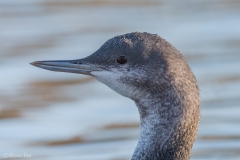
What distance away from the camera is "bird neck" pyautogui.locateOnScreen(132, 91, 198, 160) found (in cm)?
848

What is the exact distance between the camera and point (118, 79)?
8.66m

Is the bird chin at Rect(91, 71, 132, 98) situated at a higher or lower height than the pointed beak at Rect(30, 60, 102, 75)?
lower

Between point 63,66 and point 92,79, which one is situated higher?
point 92,79

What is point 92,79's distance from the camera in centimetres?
1380

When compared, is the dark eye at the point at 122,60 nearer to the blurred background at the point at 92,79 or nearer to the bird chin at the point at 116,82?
the bird chin at the point at 116,82

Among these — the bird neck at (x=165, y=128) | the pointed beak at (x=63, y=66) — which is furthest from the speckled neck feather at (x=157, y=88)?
the pointed beak at (x=63, y=66)

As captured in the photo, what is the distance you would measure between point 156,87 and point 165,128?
373mm

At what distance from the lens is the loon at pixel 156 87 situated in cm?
846

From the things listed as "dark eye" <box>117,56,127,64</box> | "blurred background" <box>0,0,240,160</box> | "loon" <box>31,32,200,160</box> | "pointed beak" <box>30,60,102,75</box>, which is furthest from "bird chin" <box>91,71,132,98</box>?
"blurred background" <box>0,0,240,160</box>

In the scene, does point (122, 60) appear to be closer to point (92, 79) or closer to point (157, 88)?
point (157, 88)

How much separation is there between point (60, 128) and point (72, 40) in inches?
149

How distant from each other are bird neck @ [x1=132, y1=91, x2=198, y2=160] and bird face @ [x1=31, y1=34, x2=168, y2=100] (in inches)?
6.1

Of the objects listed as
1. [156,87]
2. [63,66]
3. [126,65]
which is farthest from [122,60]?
[63,66]

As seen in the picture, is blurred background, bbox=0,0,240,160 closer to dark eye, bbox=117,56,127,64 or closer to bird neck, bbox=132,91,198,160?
bird neck, bbox=132,91,198,160
